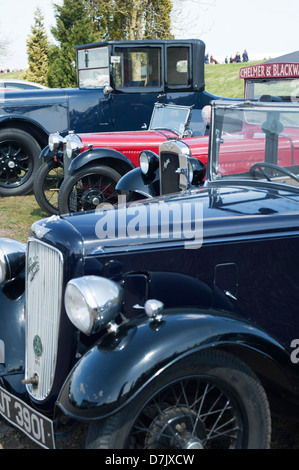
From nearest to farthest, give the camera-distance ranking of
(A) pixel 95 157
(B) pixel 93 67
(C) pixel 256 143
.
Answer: (C) pixel 256 143 < (A) pixel 95 157 < (B) pixel 93 67

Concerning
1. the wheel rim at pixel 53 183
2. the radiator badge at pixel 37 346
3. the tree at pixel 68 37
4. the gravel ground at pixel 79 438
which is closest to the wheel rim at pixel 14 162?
the wheel rim at pixel 53 183

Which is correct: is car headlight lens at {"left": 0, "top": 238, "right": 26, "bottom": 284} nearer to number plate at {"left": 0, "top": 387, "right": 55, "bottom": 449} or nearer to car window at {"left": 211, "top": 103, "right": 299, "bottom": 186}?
number plate at {"left": 0, "top": 387, "right": 55, "bottom": 449}

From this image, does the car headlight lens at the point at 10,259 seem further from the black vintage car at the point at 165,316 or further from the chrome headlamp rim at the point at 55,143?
the chrome headlamp rim at the point at 55,143

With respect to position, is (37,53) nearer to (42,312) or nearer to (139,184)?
(139,184)

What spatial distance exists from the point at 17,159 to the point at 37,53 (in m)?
23.3

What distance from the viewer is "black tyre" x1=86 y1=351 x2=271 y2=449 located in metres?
2.09

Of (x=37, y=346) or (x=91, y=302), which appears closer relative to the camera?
(x=91, y=302)

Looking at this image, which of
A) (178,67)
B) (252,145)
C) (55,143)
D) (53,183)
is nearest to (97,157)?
(55,143)

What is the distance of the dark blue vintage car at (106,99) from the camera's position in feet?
27.9

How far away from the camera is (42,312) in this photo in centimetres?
260

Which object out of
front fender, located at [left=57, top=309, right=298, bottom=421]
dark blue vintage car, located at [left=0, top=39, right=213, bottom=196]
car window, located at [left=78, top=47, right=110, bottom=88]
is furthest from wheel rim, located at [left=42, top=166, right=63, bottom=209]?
front fender, located at [left=57, top=309, right=298, bottom=421]

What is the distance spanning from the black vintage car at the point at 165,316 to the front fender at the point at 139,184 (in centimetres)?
208

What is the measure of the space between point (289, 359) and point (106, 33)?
20.1 metres

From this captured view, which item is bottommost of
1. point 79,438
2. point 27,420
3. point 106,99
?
point 79,438
